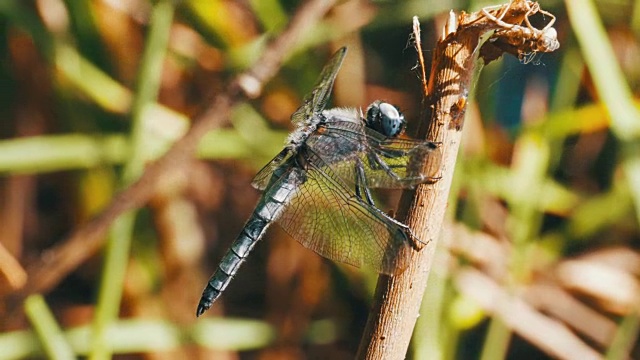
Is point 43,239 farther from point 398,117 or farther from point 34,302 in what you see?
point 398,117

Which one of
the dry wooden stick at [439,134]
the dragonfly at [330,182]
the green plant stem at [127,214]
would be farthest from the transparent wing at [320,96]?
the dry wooden stick at [439,134]

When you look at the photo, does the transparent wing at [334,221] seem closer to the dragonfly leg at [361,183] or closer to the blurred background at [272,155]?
the dragonfly leg at [361,183]

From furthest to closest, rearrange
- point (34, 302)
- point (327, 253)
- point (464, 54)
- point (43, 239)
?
point (43, 239)
point (34, 302)
point (327, 253)
point (464, 54)

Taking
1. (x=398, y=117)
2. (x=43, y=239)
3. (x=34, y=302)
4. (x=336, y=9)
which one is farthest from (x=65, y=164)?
(x=398, y=117)

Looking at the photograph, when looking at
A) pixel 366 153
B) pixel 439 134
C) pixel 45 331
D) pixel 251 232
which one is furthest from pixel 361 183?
pixel 45 331

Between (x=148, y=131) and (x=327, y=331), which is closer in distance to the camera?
(x=148, y=131)

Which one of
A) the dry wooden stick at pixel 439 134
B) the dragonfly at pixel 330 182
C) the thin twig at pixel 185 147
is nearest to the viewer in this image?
the dry wooden stick at pixel 439 134
